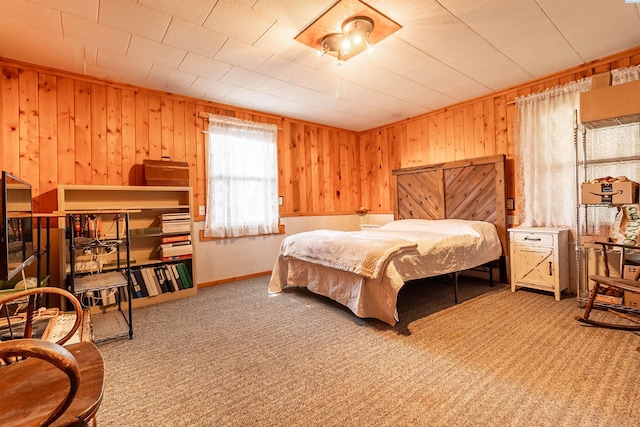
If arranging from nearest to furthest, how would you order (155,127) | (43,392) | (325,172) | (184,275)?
1. (43,392)
2. (184,275)
3. (155,127)
4. (325,172)

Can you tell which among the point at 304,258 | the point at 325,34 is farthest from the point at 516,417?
the point at 325,34

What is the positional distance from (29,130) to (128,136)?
85 cm

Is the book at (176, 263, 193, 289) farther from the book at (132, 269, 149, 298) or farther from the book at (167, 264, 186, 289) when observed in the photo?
the book at (132, 269, 149, 298)

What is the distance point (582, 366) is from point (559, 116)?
8.99 ft

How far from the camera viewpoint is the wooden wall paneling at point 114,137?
11.1 feet

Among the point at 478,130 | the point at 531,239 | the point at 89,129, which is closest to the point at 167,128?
the point at 89,129

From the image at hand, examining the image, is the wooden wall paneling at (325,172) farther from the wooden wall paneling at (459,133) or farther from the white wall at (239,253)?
the wooden wall paneling at (459,133)

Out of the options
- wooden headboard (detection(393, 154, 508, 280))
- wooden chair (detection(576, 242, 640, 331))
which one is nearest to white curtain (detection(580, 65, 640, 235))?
wooden chair (detection(576, 242, 640, 331))

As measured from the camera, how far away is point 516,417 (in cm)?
142

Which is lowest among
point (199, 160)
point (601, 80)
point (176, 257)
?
point (176, 257)

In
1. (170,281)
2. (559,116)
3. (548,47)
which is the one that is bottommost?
(170,281)

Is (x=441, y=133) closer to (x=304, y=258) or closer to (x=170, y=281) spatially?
(x=304, y=258)

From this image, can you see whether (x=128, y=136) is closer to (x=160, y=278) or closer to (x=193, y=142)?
(x=193, y=142)

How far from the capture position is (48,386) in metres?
0.93
